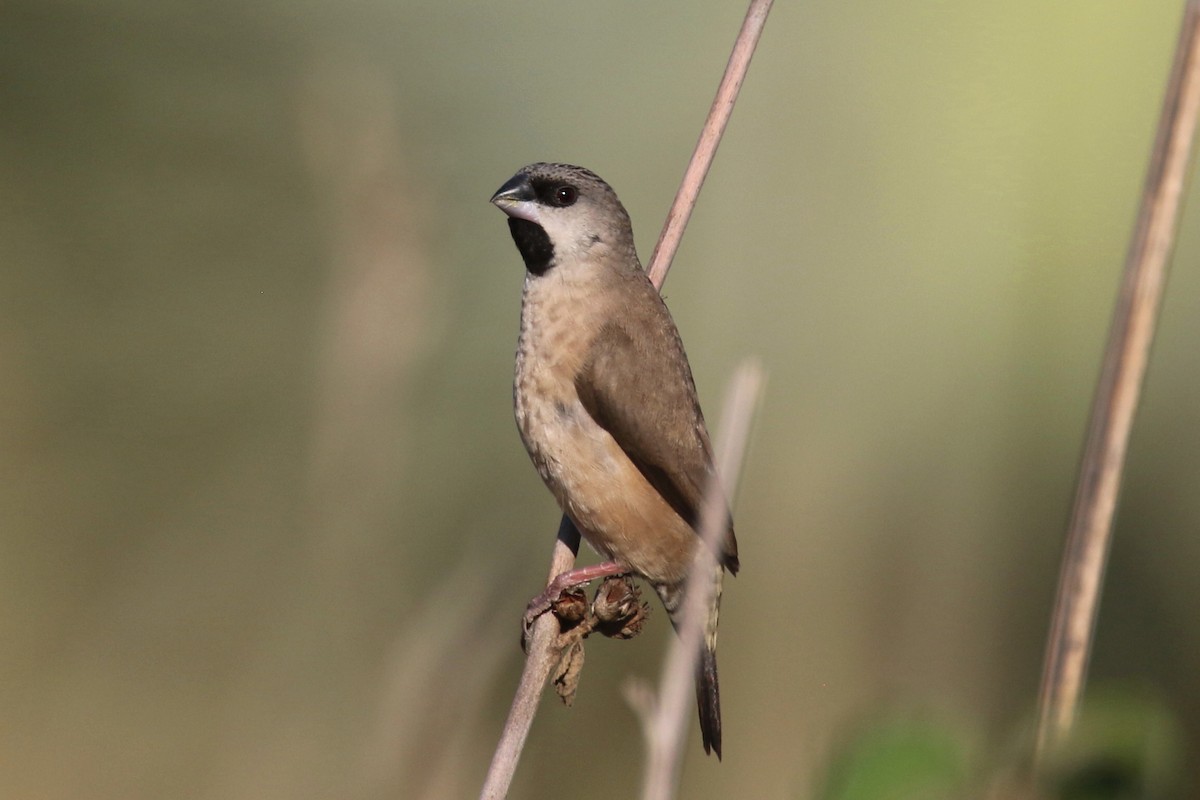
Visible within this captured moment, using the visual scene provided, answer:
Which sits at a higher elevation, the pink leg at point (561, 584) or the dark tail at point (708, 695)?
the pink leg at point (561, 584)

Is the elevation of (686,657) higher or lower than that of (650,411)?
higher

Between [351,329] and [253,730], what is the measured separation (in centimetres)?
156

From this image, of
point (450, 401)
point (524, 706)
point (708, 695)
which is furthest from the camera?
point (450, 401)

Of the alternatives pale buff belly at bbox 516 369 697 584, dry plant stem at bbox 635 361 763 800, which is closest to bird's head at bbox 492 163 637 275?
pale buff belly at bbox 516 369 697 584

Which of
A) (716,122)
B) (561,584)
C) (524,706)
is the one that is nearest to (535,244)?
(716,122)

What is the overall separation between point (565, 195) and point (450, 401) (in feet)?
5.89

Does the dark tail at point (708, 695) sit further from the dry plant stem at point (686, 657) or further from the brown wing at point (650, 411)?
the dry plant stem at point (686, 657)

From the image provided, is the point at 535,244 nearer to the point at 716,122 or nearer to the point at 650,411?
the point at 650,411

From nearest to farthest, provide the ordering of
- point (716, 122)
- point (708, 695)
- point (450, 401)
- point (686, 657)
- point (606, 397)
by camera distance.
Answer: point (686, 657)
point (716, 122)
point (606, 397)
point (708, 695)
point (450, 401)

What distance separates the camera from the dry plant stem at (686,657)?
1.54 meters

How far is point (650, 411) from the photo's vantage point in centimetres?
316

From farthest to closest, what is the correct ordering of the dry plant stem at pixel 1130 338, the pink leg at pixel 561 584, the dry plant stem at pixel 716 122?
the pink leg at pixel 561 584 < the dry plant stem at pixel 716 122 < the dry plant stem at pixel 1130 338

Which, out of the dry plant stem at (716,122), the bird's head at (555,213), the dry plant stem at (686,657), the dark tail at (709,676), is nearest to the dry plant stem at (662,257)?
the dry plant stem at (716,122)

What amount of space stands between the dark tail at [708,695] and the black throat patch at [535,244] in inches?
→ 46.3
